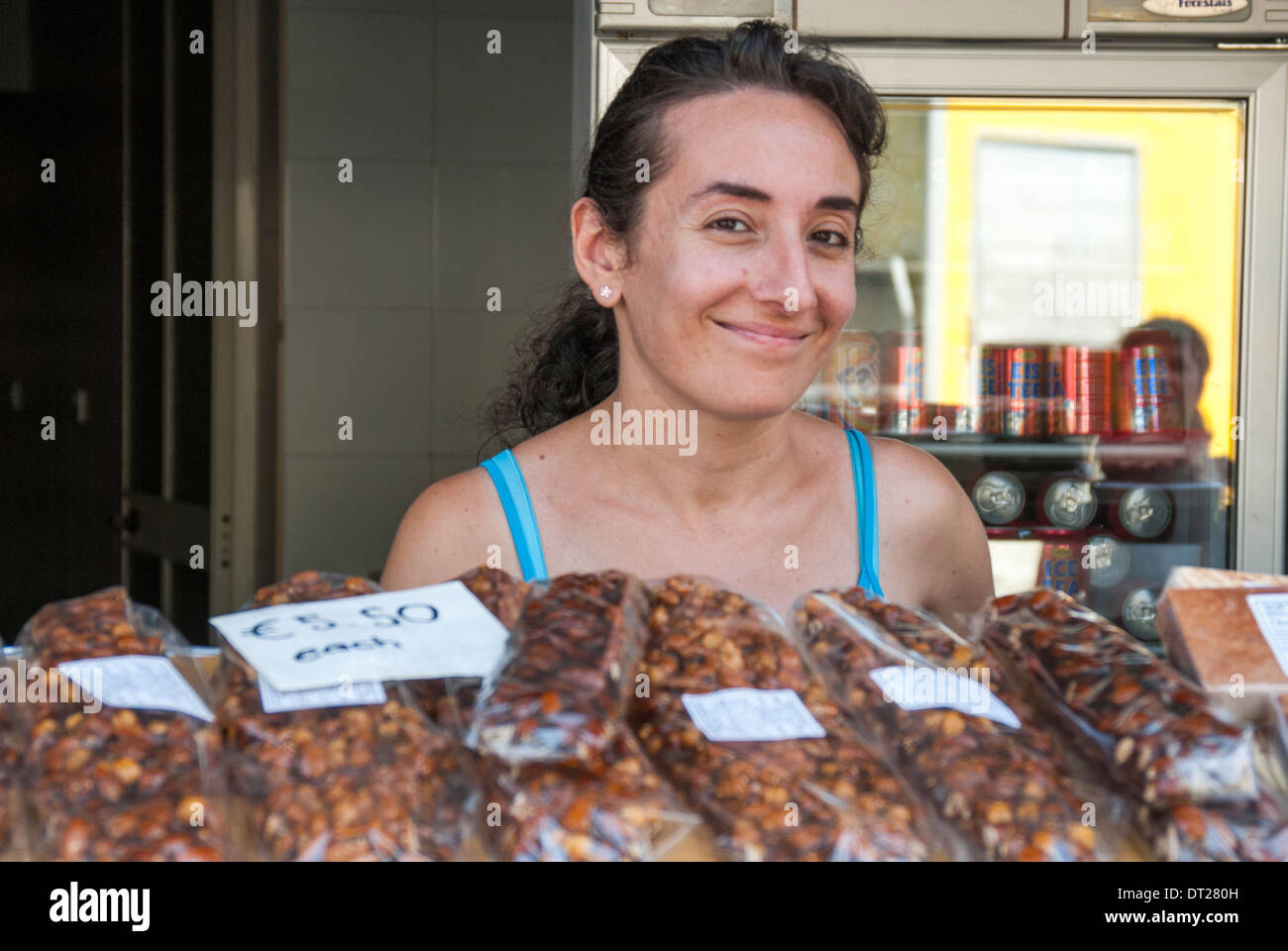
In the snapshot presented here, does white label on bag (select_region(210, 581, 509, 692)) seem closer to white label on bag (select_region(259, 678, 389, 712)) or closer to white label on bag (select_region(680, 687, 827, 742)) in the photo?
white label on bag (select_region(259, 678, 389, 712))

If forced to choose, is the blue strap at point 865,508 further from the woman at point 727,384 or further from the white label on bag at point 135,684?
the white label on bag at point 135,684

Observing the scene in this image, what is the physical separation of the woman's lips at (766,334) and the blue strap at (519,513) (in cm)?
33

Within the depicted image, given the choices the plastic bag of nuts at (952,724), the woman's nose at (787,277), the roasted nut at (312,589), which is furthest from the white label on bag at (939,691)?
the woman's nose at (787,277)

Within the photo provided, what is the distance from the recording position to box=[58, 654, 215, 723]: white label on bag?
70 centimetres

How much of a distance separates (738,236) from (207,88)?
197cm

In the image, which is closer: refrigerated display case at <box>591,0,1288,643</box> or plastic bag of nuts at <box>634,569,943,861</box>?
plastic bag of nuts at <box>634,569,943,861</box>

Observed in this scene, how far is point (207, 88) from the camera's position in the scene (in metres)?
2.73

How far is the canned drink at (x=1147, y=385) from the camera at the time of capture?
238 centimetres

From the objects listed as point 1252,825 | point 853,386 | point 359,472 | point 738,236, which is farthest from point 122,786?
point 359,472

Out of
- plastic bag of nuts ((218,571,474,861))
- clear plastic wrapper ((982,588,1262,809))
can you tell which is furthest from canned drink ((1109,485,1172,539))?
plastic bag of nuts ((218,571,474,861))

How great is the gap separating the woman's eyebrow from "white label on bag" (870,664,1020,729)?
1.97 ft

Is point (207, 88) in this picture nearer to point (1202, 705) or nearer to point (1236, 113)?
point (1236, 113)

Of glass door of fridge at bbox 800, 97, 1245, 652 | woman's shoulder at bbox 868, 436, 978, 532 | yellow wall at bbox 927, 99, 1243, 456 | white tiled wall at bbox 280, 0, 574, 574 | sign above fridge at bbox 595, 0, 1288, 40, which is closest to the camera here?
woman's shoulder at bbox 868, 436, 978, 532
